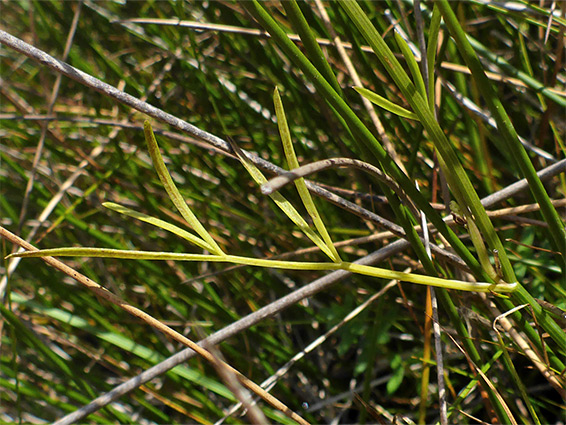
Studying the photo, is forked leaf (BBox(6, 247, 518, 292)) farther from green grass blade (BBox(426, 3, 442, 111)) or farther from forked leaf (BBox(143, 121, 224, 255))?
green grass blade (BBox(426, 3, 442, 111))

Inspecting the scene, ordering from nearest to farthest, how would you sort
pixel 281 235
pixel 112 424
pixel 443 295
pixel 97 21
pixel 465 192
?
pixel 465 192 → pixel 443 295 → pixel 112 424 → pixel 281 235 → pixel 97 21

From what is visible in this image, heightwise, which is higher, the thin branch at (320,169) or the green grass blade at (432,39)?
the green grass blade at (432,39)

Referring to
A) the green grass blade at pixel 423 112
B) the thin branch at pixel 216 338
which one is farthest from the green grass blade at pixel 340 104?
the thin branch at pixel 216 338

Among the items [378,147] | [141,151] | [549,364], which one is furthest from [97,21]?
[549,364]

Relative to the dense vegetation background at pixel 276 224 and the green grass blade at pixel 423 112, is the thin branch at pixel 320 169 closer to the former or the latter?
the green grass blade at pixel 423 112

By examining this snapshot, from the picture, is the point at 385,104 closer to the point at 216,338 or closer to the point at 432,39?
the point at 432,39

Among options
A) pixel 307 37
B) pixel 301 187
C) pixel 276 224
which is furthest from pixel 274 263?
pixel 276 224

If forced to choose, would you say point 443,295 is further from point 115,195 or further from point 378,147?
point 115,195

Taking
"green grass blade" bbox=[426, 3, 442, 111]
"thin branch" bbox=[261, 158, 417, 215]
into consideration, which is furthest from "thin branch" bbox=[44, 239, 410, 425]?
"green grass blade" bbox=[426, 3, 442, 111]
